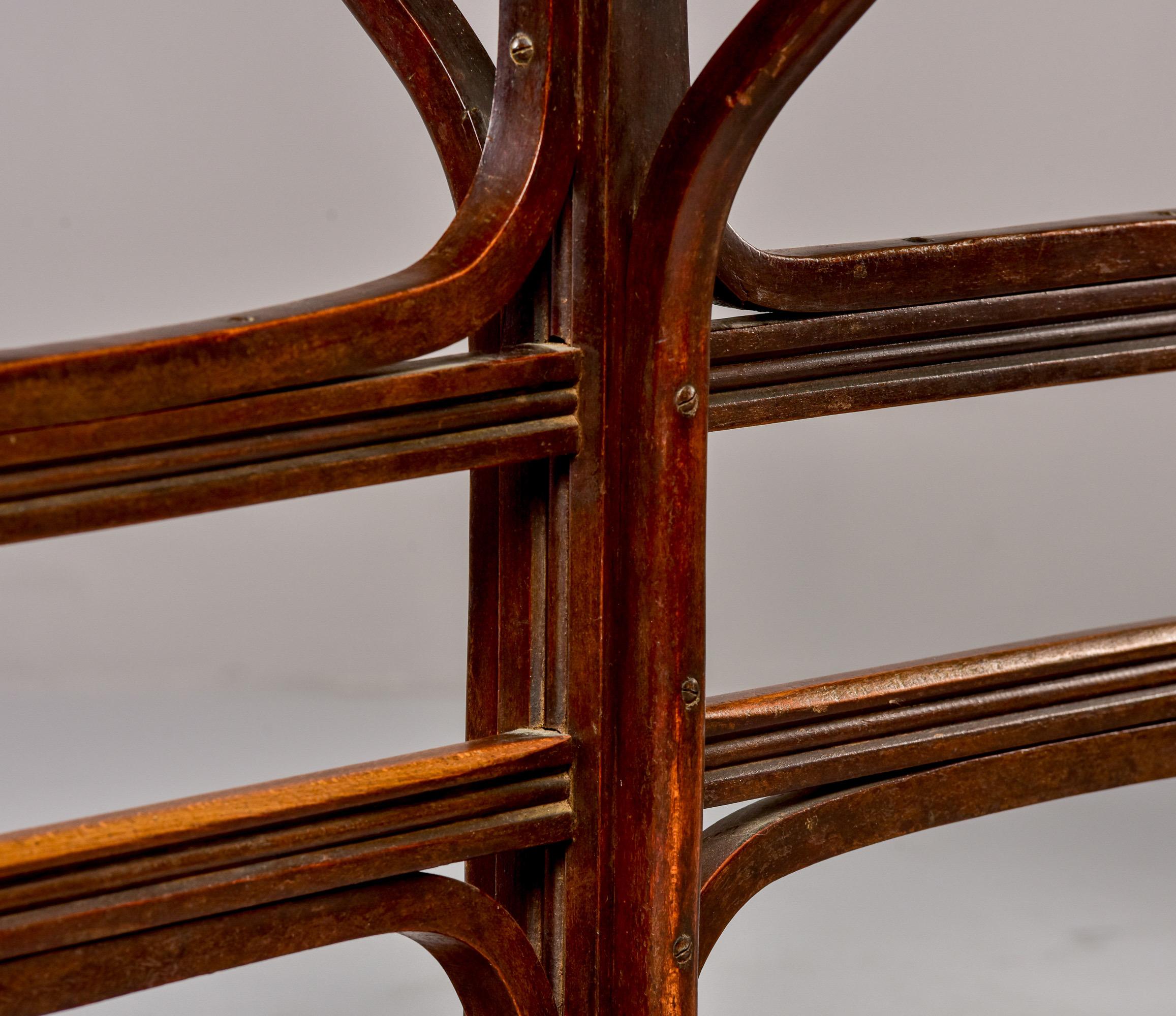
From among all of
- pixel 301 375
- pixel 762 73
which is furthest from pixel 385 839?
pixel 762 73

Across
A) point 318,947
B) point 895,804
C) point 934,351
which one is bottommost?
point 318,947

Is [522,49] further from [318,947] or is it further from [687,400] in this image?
[318,947]

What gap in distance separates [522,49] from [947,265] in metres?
0.22

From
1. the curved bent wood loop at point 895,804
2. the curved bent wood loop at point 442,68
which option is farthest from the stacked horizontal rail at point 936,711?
the curved bent wood loop at point 442,68

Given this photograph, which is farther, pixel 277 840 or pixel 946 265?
pixel 946 265

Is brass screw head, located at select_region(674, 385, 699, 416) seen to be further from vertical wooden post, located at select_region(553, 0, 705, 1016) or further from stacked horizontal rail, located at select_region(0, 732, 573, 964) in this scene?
stacked horizontal rail, located at select_region(0, 732, 573, 964)

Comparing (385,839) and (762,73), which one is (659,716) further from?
(762,73)

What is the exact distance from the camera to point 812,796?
0.82m

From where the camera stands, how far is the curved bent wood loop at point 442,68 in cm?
76

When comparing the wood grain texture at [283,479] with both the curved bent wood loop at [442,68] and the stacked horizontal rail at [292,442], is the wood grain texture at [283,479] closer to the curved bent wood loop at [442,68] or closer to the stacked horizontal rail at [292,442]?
Answer: the stacked horizontal rail at [292,442]

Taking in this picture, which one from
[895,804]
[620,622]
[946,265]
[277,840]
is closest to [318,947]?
[277,840]

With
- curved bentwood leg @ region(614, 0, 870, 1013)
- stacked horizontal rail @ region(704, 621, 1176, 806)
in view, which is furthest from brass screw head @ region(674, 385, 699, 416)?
stacked horizontal rail @ region(704, 621, 1176, 806)

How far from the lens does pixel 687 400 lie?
730 mm

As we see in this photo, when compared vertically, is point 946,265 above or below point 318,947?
above
